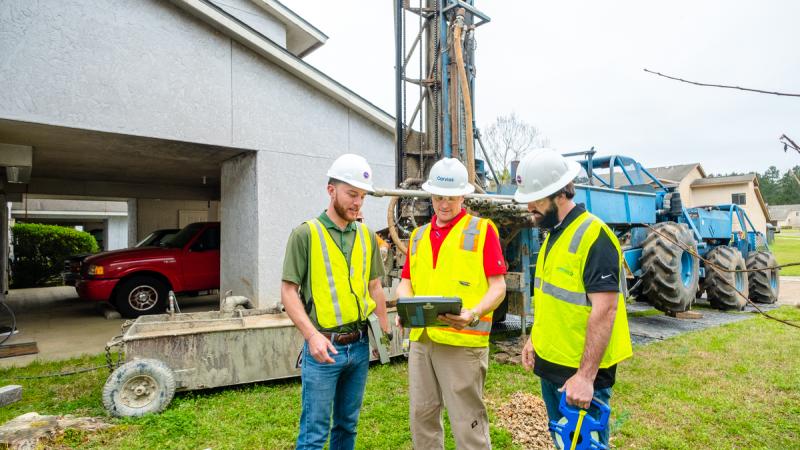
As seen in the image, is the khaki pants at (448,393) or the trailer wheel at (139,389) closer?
the khaki pants at (448,393)

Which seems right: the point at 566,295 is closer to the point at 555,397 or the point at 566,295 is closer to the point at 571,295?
the point at 571,295

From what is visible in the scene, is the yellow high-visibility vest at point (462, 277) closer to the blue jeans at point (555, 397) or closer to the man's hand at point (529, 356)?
the man's hand at point (529, 356)

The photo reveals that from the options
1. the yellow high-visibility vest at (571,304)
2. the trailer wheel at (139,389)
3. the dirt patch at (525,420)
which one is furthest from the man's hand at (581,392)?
the trailer wheel at (139,389)

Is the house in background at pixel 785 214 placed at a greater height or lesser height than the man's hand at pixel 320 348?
greater

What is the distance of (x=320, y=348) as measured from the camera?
2176 mm

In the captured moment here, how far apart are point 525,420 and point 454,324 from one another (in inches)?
76.3

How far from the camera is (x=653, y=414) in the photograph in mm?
3902

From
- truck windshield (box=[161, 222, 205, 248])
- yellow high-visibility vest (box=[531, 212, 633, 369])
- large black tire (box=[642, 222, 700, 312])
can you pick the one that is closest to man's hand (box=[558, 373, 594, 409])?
yellow high-visibility vest (box=[531, 212, 633, 369])

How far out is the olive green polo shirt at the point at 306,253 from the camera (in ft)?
7.59

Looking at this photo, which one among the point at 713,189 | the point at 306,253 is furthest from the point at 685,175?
the point at 306,253

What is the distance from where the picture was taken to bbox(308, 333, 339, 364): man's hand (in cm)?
217

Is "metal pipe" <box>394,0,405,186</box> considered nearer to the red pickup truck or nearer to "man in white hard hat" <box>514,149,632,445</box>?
"man in white hard hat" <box>514,149,632,445</box>

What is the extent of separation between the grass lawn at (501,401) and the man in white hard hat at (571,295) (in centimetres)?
100

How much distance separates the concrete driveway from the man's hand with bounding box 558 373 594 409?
6292 millimetres
